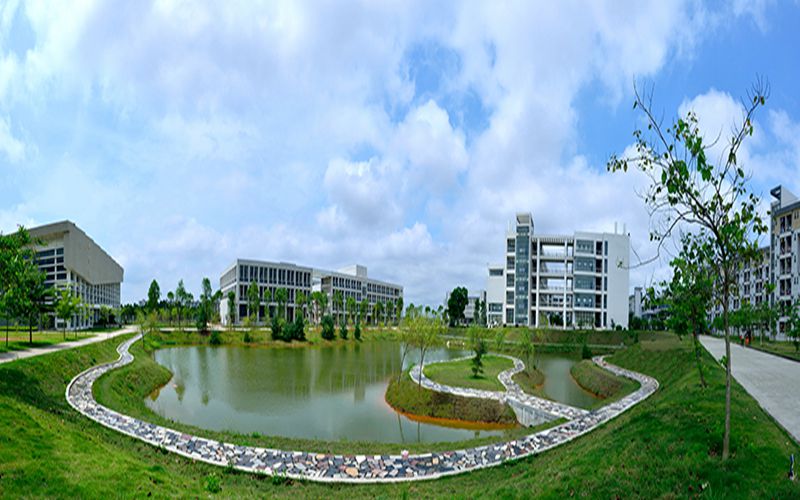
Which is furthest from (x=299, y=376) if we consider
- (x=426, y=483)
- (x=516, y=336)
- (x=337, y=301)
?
(x=337, y=301)

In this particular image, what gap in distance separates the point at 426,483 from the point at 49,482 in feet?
25.0

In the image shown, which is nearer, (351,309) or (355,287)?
(351,309)

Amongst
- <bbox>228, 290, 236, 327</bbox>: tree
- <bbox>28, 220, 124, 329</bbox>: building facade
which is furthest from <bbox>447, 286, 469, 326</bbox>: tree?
<bbox>28, 220, 124, 329</bbox>: building facade

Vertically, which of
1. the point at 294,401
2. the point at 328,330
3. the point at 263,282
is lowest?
the point at 328,330

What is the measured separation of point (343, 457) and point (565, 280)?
60.3 metres

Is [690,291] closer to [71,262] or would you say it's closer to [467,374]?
[467,374]

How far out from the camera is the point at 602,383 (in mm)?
26844

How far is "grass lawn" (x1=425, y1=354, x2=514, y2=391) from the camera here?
23936mm

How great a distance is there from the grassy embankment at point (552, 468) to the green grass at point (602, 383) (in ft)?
34.0

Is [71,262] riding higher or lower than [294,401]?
higher

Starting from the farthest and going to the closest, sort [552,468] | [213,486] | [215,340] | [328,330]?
[328,330]
[215,340]
[552,468]
[213,486]

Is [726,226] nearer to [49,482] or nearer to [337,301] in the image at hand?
[49,482]

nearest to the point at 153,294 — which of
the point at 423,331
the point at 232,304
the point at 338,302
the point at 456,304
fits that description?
the point at 232,304

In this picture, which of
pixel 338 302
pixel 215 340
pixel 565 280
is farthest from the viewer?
pixel 338 302
